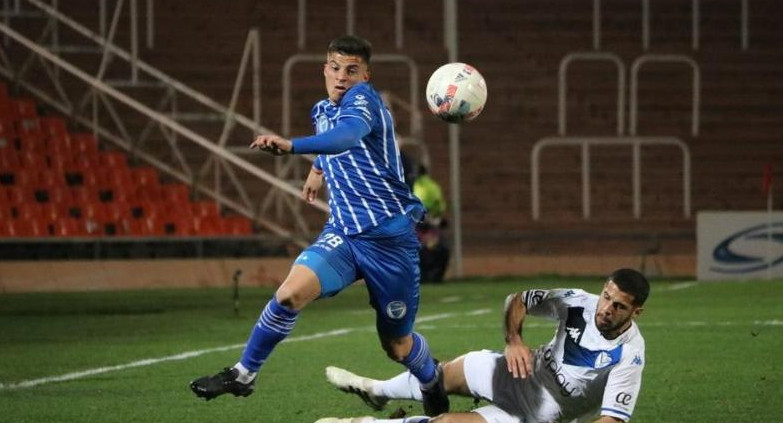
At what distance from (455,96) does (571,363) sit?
6.36ft

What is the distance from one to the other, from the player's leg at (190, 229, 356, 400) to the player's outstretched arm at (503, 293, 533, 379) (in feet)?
3.16

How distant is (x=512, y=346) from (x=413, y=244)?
3.74 ft

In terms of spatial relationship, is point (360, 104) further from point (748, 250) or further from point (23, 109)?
point (23, 109)

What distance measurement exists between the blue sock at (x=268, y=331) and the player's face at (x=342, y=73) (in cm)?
114

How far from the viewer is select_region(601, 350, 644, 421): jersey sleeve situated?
23.5 feet

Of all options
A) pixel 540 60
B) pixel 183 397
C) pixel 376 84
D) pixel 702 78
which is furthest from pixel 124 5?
pixel 183 397

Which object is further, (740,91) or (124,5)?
(740,91)

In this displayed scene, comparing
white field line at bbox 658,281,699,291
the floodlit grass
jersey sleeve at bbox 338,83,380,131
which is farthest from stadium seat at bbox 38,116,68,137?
jersey sleeve at bbox 338,83,380,131

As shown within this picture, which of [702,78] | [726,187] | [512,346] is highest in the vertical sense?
[512,346]

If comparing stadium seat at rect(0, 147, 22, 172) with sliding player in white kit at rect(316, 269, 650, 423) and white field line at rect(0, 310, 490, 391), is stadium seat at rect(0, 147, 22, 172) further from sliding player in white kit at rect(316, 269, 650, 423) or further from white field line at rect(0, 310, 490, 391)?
sliding player in white kit at rect(316, 269, 650, 423)

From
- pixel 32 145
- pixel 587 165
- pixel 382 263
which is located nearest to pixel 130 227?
pixel 32 145

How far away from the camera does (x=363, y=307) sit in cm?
1797

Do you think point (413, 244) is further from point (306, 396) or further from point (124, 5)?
point (124, 5)

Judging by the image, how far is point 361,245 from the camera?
327 inches
